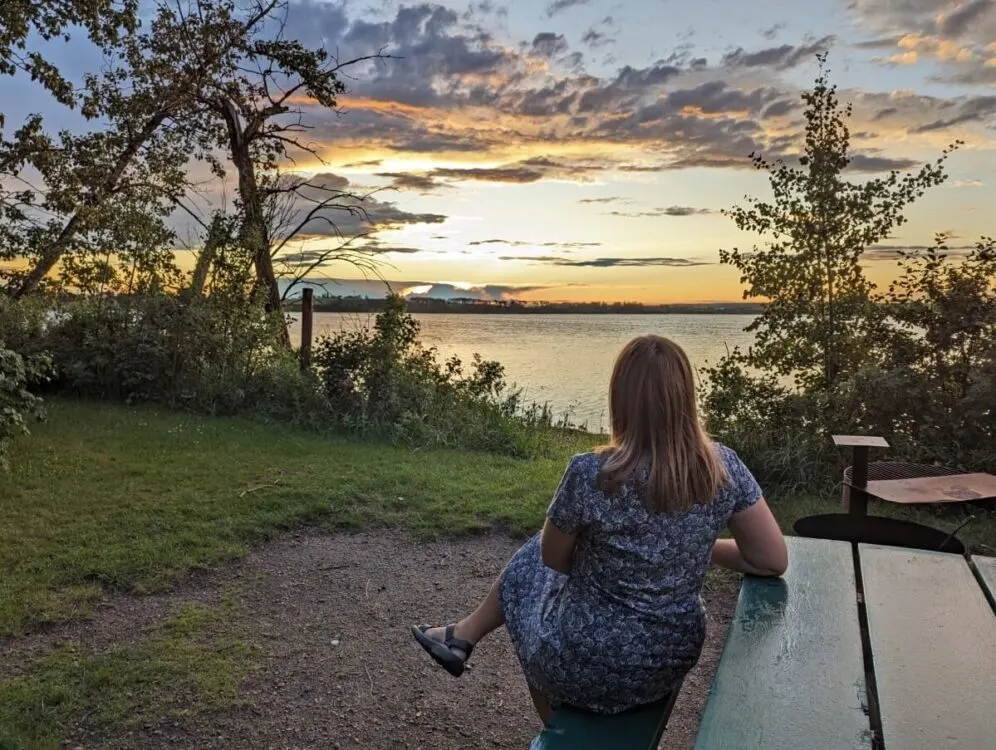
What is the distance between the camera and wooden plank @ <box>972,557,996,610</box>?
2.09 metres

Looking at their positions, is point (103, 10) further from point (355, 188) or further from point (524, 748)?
point (524, 748)

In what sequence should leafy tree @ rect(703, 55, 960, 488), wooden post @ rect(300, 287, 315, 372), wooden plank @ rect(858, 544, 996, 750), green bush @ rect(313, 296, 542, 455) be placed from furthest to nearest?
wooden post @ rect(300, 287, 315, 372), green bush @ rect(313, 296, 542, 455), leafy tree @ rect(703, 55, 960, 488), wooden plank @ rect(858, 544, 996, 750)

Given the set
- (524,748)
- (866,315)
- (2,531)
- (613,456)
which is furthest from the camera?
(866,315)

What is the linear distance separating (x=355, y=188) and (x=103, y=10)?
458cm

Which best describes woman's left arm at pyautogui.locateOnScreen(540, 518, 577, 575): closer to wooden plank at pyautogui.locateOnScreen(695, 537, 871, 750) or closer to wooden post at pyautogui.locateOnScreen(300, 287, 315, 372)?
wooden plank at pyautogui.locateOnScreen(695, 537, 871, 750)

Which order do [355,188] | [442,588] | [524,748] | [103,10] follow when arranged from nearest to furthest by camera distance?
[524,748] → [442,588] → [103,10] → [355,188]

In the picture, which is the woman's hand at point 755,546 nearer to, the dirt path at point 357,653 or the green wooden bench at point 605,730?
the green wooden bench at point 605,730

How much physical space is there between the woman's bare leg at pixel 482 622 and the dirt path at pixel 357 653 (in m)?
0.57

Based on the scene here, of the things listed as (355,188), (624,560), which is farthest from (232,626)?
(355,188)

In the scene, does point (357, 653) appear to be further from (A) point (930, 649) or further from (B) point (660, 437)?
(A) point (930, 649)

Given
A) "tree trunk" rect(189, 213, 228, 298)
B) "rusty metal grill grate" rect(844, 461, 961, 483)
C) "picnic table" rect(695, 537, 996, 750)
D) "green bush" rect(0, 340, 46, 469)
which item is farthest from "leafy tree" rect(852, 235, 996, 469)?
"tree trunk" rect(189, 213, 228, 298)

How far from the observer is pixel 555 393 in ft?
34.7

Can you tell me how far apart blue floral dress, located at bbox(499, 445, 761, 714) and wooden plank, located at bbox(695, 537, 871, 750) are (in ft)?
0.59

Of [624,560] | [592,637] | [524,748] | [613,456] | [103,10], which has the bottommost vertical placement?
[524,748]
